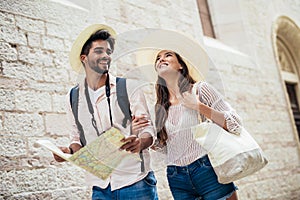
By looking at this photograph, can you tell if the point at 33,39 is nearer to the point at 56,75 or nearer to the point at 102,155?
the point at 56,75

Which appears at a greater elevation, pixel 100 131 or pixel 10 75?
pixel 10 75

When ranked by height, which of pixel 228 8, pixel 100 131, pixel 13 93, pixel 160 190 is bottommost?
pixel 160 190

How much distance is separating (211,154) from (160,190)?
6.64 feet

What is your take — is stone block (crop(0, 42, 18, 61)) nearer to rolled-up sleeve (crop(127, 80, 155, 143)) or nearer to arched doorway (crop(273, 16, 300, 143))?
rolled-up sleeve (crop(127, 80, 155, 143))

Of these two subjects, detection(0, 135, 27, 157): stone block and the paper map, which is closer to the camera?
the paper map

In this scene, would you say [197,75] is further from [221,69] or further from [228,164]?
[221,69]

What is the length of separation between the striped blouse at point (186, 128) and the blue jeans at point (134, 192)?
158 millimetres

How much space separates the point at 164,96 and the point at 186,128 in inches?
9.0

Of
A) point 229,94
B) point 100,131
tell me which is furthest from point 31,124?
point 229,94

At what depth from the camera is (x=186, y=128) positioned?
75.8 inches

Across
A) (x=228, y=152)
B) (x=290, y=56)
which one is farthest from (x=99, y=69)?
(x=290, y=56)

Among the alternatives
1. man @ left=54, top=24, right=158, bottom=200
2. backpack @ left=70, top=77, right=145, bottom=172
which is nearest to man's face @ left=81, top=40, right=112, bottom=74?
man @ left=54, top=24, right=158, bottom=200

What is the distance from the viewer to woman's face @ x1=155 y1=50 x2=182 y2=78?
6.17 ft

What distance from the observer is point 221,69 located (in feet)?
17.4
